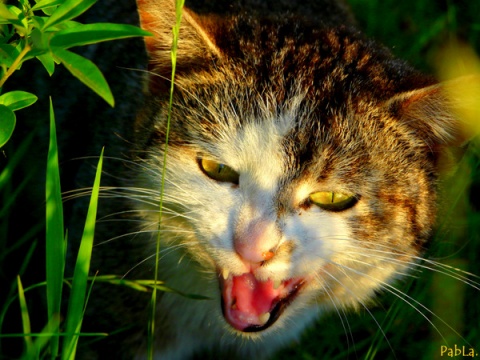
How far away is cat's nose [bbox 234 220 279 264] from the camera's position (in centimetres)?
180

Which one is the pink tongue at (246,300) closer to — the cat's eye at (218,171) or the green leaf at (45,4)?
the cat's eye at (218,171)

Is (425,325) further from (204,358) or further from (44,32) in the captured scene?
(44,32)

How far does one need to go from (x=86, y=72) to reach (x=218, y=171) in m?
0.65

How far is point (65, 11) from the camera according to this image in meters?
1.46

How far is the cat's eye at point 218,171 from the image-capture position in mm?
1980

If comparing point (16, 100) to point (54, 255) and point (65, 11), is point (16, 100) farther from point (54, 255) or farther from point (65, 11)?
point (54, 255)

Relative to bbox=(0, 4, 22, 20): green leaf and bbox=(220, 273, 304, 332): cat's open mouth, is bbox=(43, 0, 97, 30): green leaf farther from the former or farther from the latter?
bbox=(220, 273, 304, 332): cat's open mouth

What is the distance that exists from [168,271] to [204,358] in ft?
2.27

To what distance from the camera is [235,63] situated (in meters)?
2.08

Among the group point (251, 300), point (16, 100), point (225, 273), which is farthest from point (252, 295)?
point (16, 100)

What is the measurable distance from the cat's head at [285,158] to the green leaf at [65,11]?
1.88 ft

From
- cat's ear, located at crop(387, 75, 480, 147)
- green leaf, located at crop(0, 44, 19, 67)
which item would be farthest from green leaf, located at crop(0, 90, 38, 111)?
cat's ear, located at crop(387, 75, 480, 147)

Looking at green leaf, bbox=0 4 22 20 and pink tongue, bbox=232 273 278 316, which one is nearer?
green leaf, bbox=0 4 22 20

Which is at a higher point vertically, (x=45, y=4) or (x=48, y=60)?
(x=45, y=4)
